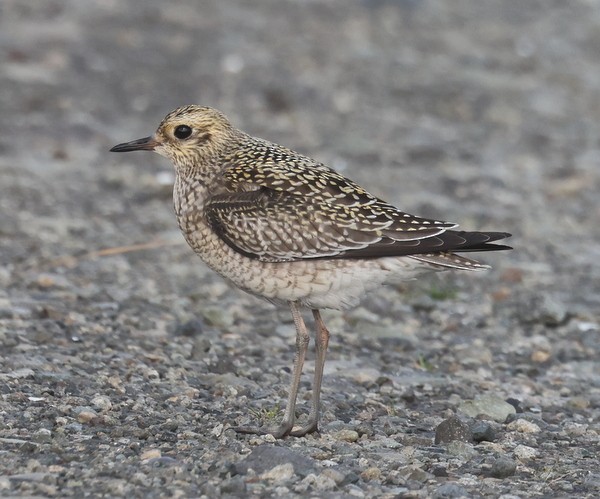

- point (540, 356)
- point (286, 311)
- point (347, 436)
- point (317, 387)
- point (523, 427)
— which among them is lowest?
point (347, 436)

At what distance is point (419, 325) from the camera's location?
10.0 m

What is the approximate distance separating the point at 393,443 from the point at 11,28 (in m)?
11.5

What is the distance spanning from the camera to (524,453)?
22.9 ft

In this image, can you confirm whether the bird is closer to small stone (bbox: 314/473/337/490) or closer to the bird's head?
the bird's head

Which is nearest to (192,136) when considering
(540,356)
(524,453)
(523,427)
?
(523,427)

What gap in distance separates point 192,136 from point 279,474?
9.11ft

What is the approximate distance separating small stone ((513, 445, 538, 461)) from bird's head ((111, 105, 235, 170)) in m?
2.85

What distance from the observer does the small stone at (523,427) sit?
7.53 metres

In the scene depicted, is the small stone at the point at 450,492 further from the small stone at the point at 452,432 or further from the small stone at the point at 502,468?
the small stone at the point at 452,432

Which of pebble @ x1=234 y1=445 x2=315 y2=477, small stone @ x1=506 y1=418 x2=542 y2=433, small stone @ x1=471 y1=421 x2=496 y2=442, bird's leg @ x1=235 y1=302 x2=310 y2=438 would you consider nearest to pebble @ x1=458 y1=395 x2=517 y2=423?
small stone @ x1=506 y1=418 x2=542 y2=433

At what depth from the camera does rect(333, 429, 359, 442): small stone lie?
23.0 ft

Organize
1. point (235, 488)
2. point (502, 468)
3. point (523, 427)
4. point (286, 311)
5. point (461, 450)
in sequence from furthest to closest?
point (286, 311)
point (523, 427)
point (461, 450)
point (502, 468)
point (235, 488)

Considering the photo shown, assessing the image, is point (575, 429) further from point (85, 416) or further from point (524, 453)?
point (85, 416)

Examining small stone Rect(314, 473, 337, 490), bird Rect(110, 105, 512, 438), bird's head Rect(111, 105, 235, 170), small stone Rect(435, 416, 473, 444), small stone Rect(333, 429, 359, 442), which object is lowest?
small stone Rect(314, 473, 337, 490)
